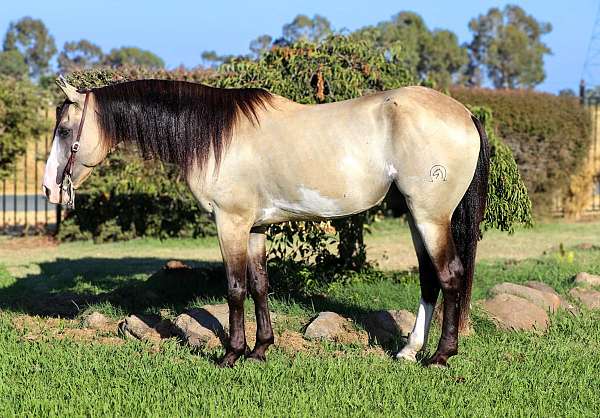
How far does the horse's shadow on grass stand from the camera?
7290mm

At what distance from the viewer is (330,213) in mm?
5543

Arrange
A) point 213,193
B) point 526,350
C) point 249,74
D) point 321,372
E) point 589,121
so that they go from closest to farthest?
point 321,372, point 213,193, point 526,350, point 249,74, point 589,121

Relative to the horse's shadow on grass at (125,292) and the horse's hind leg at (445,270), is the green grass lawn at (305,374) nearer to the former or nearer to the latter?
the horse's shadow on grass at (125,292)

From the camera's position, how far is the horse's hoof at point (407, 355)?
18.3 feet

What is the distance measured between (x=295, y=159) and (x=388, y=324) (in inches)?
65.9

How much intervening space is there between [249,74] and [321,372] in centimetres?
402

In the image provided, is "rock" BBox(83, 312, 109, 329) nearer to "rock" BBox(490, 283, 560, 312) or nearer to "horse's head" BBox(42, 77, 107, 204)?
"horse's head" BBox(42, 77, 107, 204)

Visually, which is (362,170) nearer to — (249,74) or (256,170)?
(256,170)

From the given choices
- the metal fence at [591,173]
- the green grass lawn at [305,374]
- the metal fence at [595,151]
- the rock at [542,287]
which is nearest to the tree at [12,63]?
the metal fence at [595,151]

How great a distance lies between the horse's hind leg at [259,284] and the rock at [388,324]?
91 cm

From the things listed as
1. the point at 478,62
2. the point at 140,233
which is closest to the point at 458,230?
the point at 140,233

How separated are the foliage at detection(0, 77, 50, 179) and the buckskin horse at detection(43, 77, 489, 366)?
27.1 ft

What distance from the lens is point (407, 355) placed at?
561 centimetres

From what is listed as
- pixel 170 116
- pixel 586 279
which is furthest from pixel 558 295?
pixel 170 116
